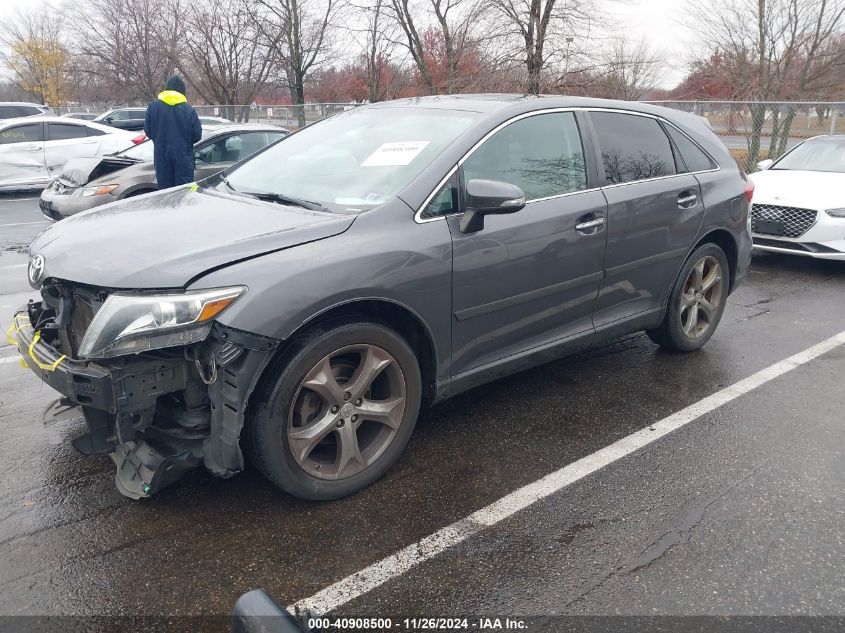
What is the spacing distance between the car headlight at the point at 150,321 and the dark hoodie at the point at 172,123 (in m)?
6.11

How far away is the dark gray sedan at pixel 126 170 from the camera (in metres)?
8.43

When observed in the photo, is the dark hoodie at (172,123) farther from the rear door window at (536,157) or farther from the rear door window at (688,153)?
the rear door window at (688,153)

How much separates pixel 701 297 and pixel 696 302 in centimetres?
6

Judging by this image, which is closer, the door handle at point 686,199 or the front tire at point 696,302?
the door handle at point 686,199

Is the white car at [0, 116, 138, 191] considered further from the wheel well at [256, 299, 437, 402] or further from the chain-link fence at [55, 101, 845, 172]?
the wheel well at [256, 299, 437, 402]

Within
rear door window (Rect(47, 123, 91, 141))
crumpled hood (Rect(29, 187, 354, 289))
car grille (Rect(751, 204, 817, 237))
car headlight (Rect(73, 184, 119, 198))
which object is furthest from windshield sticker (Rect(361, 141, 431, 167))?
rear door window (Rect(47, 123, 91, 141))

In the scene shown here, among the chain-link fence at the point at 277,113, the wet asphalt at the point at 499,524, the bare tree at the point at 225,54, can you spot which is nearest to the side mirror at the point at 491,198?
the wet asphalt at the point at 499,524

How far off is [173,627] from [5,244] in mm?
8086

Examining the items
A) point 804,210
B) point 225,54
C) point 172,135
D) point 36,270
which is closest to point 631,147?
point 36,270

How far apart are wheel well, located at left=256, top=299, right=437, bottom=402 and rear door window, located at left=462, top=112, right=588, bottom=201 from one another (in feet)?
2.48

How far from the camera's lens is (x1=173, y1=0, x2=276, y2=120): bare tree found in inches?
1129

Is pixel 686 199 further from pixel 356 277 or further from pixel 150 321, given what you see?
pixel 150 321

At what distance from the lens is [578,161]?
3773mm

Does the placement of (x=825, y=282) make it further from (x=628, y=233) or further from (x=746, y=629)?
(x=746, y=629)
